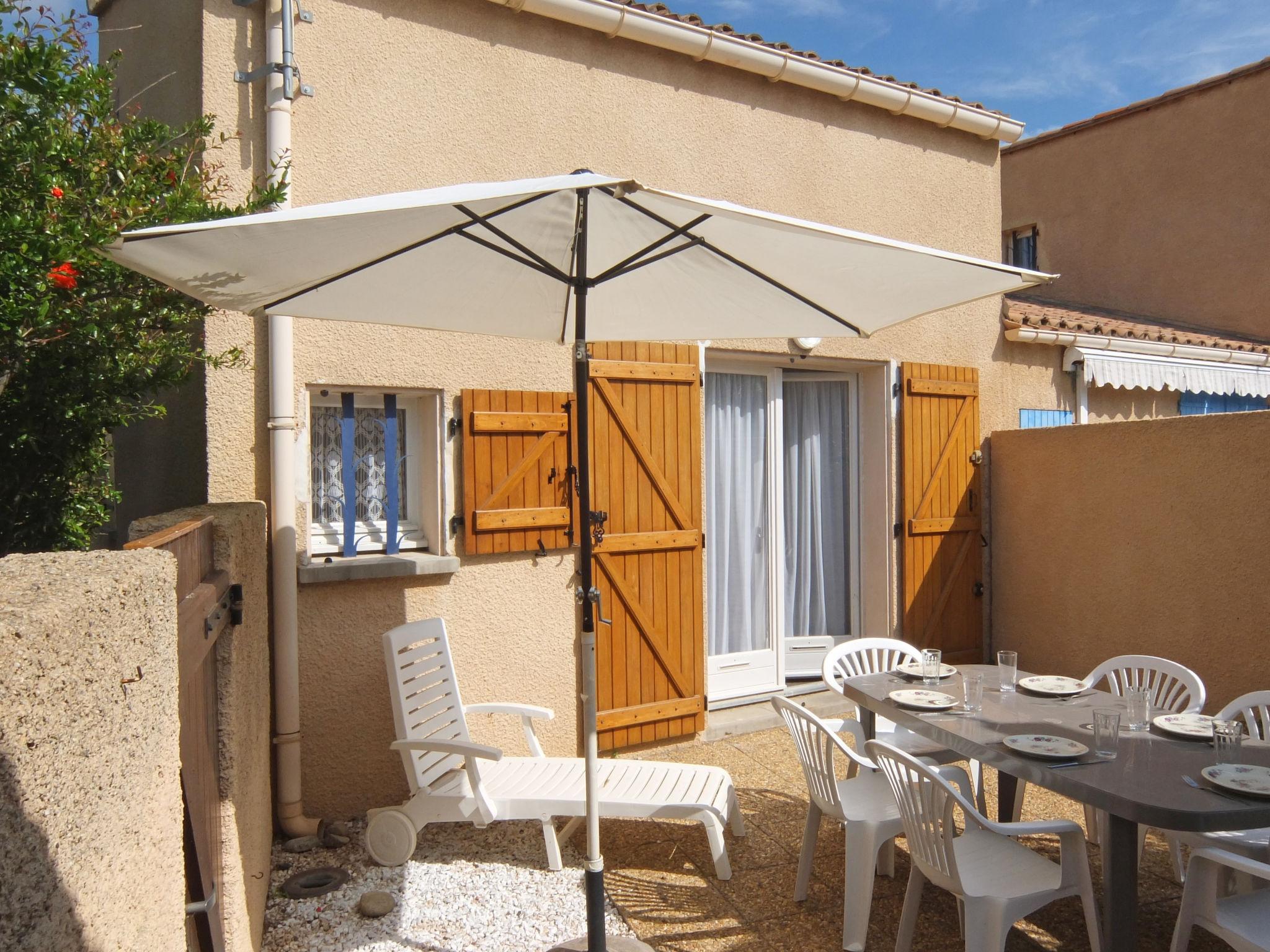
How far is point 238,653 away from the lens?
3.00m

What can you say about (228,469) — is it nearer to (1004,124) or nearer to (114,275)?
(114,275)

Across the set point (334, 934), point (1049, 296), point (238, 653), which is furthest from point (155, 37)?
point (1049, 296)

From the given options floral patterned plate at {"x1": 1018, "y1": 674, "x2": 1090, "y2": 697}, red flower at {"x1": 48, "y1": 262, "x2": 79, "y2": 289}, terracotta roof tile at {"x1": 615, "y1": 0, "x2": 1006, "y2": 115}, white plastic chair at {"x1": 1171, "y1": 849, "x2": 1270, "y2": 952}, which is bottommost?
white plastic chair at {"x1": 1171, "y1": 849, "x2": 1270, "y2": 952}

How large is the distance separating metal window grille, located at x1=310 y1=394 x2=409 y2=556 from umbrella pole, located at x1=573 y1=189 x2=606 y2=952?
2.20 meters

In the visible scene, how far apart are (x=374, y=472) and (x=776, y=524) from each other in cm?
305

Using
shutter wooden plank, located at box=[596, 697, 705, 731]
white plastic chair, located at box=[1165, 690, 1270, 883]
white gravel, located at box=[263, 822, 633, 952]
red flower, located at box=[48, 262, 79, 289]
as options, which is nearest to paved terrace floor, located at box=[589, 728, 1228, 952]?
white gravel, located at box=[263, 822, 633, 952]

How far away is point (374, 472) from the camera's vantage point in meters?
5.08

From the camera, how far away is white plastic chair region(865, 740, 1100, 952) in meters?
2.87

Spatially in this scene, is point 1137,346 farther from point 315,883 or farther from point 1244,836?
point 315,883

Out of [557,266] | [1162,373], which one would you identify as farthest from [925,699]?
[1162,373]

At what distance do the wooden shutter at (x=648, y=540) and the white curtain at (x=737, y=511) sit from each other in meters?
0.53

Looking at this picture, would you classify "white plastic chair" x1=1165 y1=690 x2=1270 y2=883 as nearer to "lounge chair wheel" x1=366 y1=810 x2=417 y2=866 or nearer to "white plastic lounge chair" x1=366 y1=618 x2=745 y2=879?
"white plastic lounge chair" x1=366 y1=618 x2=745 y2=879

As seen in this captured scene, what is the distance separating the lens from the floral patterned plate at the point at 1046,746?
10.2 feet

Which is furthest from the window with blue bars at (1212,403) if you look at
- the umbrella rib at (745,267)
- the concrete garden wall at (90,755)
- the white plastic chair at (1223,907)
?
the concrete garden wall at (90,755)
